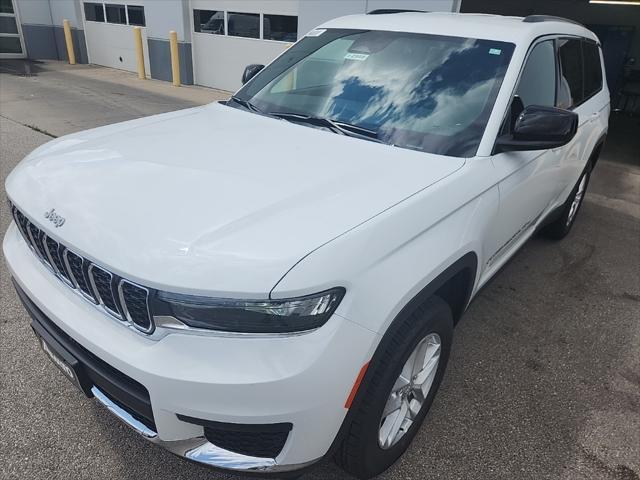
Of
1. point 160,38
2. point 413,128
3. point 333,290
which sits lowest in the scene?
point 160,38

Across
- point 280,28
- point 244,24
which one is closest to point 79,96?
point 244,24

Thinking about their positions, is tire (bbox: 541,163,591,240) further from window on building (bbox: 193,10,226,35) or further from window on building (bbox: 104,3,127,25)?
window on building (bbox: 104,3,127,25)

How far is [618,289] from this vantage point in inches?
159

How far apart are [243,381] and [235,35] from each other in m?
12.4

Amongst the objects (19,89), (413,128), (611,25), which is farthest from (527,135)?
(611,25)

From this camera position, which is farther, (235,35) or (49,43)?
(49,43)

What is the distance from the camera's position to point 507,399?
8.90 feet

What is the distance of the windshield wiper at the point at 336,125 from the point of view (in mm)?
2498

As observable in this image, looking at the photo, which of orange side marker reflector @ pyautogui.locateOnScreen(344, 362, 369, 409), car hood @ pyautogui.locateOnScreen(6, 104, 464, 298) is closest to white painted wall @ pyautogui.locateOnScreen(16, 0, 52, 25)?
car hood @ pyautogui.locateOnScreen(6, 104, 464, 298)

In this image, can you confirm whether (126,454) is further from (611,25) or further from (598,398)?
(611,25)

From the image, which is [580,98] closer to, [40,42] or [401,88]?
[401,88]

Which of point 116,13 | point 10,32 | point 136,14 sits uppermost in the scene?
point 136,14

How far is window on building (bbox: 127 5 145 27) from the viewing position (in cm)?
1472

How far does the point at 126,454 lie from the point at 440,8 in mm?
8052
